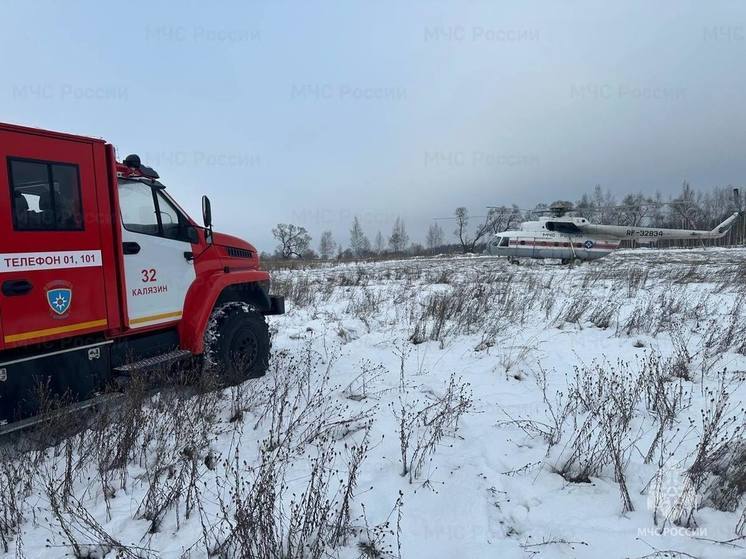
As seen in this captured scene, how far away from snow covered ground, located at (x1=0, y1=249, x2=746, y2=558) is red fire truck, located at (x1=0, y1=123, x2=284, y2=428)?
56 centimetres

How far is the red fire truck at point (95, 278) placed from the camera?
3475mm

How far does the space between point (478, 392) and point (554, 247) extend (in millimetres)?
23475

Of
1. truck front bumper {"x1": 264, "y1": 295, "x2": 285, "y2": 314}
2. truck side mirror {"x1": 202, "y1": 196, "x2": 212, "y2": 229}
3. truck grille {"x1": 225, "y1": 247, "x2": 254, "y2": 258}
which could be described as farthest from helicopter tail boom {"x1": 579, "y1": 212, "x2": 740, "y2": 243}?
truck side mirror {"x1": 202, "y1": 196, "x2": 212, "y2": 229}

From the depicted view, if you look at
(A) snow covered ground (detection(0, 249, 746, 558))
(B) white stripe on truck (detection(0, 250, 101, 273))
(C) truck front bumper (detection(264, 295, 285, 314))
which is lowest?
(A) snow covered ground (detection(0, 249, 746, 558))

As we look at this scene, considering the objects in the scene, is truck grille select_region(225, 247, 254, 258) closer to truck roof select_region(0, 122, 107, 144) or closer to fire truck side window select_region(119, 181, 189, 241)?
fire truck side window select_region(119, 181, 189, 241)

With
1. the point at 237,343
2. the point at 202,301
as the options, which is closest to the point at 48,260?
the point at 202,301

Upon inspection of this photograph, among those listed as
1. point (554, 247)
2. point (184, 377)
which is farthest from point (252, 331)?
point (554, 247)

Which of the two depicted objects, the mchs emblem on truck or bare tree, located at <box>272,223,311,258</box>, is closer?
the mchs emblem on truck

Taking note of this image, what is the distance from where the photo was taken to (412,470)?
10.9 ft

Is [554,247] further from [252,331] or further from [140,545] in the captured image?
[140,545]

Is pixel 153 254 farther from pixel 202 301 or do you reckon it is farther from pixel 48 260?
pixel 48 260

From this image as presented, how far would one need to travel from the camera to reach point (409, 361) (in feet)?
20.8

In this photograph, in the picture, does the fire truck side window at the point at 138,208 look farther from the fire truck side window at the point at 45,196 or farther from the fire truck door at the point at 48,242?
→ the fire truck side window at the point at 45,196

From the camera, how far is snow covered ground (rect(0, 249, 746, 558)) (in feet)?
8.30
